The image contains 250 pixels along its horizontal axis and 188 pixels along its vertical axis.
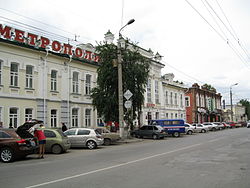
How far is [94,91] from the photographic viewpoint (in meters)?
28.0

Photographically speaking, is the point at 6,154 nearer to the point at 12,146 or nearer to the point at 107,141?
the point at 12,146

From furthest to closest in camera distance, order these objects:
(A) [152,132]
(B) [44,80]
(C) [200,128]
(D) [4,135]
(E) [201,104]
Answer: (E) [201,104]
(C) [200,128]
(A) [152,132]
(B) [44,80]
(D) [4,135]

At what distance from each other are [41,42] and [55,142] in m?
13.0

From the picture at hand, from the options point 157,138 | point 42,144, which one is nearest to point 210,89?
point 157,138

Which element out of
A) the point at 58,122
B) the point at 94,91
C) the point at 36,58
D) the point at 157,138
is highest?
the point at 36,58

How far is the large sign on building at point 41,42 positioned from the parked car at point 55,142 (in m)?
10.7

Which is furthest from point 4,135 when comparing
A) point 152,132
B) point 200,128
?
point 200,128

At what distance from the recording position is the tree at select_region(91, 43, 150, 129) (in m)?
26.9

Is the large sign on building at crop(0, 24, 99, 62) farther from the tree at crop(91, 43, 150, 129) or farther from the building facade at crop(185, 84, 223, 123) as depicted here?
the building facade at crop(185, 84, 223, 123)

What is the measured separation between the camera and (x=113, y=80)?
88.2ft

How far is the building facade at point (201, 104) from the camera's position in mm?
64438

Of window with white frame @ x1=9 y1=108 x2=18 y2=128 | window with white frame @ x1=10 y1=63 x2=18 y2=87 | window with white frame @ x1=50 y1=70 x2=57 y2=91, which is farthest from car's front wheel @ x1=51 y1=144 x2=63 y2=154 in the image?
window with white frame @ x1=50 y1=70 x2=57 y2=91

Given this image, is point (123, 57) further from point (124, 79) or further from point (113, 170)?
point (113, 170)

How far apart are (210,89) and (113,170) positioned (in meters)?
74.4
